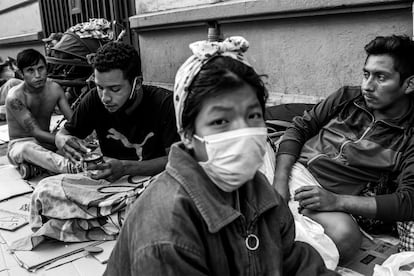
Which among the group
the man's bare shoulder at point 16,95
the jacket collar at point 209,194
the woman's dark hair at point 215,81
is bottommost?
the jacket collar at point 209,194

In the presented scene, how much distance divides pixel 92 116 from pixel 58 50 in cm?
296

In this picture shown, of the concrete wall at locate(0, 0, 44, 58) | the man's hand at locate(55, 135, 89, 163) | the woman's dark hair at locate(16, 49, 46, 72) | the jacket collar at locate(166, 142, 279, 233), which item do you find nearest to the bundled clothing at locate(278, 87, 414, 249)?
the jacket collar at locate(166, 142, 279, 233)

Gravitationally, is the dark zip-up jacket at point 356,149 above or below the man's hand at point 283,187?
above

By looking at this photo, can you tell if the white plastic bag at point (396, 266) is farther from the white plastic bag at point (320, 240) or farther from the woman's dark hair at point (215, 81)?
the woman's dark hair at point (215, 81)

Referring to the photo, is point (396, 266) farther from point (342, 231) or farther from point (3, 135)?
point (3, 135)

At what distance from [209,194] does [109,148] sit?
6.75 feet

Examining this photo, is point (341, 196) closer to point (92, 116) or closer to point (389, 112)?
point (389, 112)

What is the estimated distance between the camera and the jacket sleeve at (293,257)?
4.70 ft

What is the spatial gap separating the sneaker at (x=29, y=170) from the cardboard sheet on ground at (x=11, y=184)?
0.06 m

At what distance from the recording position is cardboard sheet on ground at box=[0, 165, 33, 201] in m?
3.71

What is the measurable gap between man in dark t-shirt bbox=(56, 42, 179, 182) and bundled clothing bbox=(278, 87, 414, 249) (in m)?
0.83

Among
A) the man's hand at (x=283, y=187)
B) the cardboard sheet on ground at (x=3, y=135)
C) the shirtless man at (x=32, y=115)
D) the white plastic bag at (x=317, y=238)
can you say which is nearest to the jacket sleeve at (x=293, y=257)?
the white plastic bag at (x=317, y=238)

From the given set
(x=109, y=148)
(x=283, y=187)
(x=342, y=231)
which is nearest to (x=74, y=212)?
(x=109, y=148)

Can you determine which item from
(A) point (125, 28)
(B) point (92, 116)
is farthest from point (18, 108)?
(A) point (125, 28)
